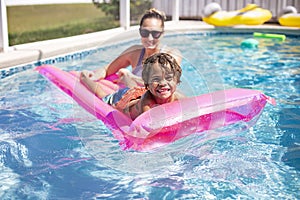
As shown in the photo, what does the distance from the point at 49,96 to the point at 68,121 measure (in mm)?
959

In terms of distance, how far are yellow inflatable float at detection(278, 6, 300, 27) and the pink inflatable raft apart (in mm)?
6771

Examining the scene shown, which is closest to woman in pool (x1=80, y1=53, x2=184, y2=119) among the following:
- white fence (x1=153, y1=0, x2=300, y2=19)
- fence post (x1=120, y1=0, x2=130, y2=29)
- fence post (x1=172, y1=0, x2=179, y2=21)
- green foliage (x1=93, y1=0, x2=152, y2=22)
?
fence post (x1=120, y1=0, x2=130, y2=29)

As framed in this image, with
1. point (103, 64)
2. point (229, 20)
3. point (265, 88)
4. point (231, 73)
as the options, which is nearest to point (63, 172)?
point (103, 64)

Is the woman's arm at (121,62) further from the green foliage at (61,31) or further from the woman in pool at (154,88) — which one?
the green foliage at (61,31)

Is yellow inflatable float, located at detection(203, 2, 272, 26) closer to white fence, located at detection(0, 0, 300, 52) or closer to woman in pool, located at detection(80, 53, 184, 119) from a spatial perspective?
white fence, located at detection(0, 0, 300, 52)

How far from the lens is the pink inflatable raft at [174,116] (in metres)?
2.69

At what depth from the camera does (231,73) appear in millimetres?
5977

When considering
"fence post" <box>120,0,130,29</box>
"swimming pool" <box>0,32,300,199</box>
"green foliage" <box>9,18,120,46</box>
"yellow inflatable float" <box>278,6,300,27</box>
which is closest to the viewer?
"swimming pool" <box>0,32,300,199</box>

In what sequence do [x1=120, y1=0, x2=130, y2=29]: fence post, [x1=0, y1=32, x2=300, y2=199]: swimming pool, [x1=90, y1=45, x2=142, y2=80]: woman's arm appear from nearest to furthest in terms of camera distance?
1. [x1=0, y1=32, x2=300, y2=199]: swimming pool
2. [x1=90, y1=45, x2=142, y2=80]: woman's arm
3. [x1=120, y1=0, x2=130, y2=29]: fence post

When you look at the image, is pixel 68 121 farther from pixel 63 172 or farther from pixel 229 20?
pixel 229 20

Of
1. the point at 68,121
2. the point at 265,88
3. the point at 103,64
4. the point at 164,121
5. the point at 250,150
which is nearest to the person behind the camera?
the point at 164,121

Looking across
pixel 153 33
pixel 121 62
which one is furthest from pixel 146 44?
pixel 121 62

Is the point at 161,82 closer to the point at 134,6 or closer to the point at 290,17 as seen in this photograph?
the point at 290,17

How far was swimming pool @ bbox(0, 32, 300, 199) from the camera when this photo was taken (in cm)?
257
